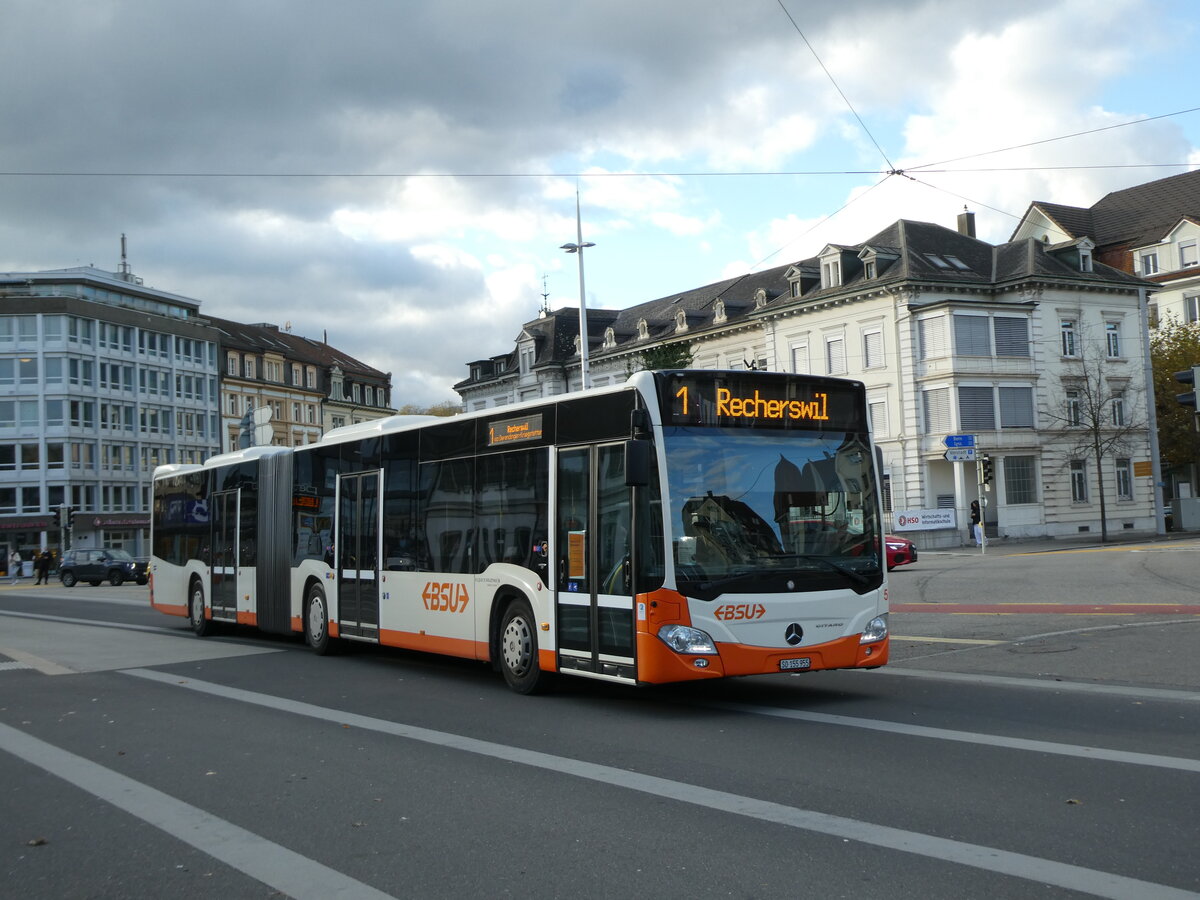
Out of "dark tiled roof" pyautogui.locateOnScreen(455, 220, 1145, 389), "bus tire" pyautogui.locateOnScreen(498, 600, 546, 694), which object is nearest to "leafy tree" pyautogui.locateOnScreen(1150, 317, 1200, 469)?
"dark tiled roof" pyautogui.locateOnScreen(455, 220, 1145, 389)

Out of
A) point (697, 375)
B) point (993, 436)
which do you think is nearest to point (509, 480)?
point (697, 375)

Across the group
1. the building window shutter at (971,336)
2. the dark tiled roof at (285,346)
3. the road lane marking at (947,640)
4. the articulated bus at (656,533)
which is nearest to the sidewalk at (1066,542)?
the building window shutter at (971,336)

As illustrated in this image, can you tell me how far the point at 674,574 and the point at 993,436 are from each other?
1874 inches

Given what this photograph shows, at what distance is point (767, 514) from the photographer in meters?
10.2

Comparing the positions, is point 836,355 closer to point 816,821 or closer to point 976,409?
point 976,409

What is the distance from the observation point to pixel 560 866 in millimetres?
5586

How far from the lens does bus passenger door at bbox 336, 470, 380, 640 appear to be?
1482 cm

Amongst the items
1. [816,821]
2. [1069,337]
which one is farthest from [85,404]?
[816,821]

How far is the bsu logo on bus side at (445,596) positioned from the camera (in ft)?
41.4

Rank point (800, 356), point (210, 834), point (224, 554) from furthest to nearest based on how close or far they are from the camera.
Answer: point (800, 356) < point (224, 554) < point (210, 834)

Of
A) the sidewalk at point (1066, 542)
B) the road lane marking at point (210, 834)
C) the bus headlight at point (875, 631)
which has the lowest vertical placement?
the road lane marking at point (210, 834)

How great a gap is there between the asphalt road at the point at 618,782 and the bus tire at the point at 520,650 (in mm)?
236

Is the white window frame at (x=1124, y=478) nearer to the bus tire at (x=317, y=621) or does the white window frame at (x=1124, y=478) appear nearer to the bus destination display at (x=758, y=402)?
the bus tire at (x=317, y=621)

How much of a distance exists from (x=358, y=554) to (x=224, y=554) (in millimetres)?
5320
